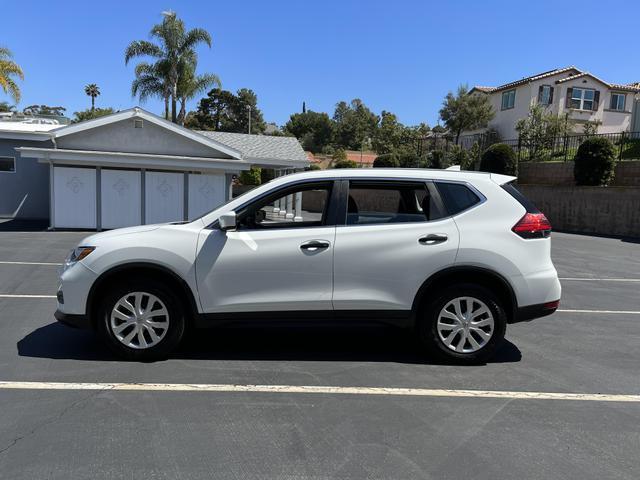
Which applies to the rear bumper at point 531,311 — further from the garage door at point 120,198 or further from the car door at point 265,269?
the garage door at point 120,198

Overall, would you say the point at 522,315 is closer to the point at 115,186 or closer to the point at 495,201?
the point at 495,201

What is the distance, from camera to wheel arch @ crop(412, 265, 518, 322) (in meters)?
4.88

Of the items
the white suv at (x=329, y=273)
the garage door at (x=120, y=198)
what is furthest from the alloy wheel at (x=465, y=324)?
the garage door at (x=120, y=198)

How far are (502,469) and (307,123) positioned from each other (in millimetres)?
77765

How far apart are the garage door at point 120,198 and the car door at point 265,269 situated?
15654 millimetres

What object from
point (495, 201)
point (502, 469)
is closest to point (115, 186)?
point (495, 201)

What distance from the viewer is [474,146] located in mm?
31062

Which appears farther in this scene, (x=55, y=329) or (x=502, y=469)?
(x=55, y=329)

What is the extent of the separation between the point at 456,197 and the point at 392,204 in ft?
2.12

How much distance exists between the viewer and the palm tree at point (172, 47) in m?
32.4

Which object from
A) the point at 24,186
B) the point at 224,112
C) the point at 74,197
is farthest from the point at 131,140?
the point at 224,112

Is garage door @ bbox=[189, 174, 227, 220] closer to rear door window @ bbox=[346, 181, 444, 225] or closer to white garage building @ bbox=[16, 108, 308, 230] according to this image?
white garage building @ bbox=[16, 108, 308, 230]

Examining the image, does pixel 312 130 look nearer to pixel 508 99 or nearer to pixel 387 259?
pixel 508 99

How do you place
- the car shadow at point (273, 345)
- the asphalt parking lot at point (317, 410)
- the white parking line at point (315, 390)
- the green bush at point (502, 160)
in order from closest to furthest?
the asphalt parking lot at point (317, 410), the white parking line at point (315, 390), the car shadow at point (273, 345), the green bush at point (502, 160)
